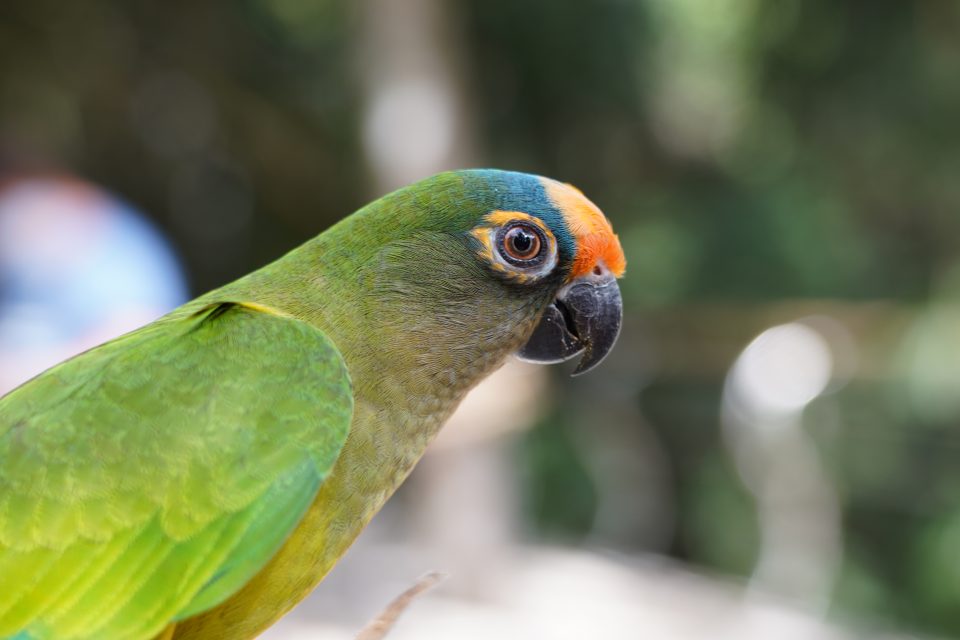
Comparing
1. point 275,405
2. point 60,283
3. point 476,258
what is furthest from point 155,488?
point 60,283

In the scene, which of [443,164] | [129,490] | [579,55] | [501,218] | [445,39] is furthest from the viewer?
[579,55]

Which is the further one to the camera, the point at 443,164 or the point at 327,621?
the point at 443,164

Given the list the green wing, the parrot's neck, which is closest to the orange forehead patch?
the parrot's neck

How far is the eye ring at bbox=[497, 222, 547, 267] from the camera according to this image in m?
1.93

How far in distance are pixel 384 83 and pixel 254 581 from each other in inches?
181

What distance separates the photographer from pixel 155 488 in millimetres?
1584

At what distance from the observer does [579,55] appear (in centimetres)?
780

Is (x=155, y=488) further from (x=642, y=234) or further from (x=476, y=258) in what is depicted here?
(x=642, y=234)

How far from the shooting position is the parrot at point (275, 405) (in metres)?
1.57

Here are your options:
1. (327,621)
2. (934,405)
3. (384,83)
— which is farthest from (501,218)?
(934,405)

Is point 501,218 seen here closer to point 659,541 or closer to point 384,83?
point 384,83

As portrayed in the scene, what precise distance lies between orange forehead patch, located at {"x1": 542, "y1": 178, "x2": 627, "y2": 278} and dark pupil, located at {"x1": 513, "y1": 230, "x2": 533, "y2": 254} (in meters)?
0.09

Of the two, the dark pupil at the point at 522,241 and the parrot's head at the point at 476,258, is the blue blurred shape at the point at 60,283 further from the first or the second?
the dark pupil at the point at 522,241

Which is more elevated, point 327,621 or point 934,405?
point 934,405
